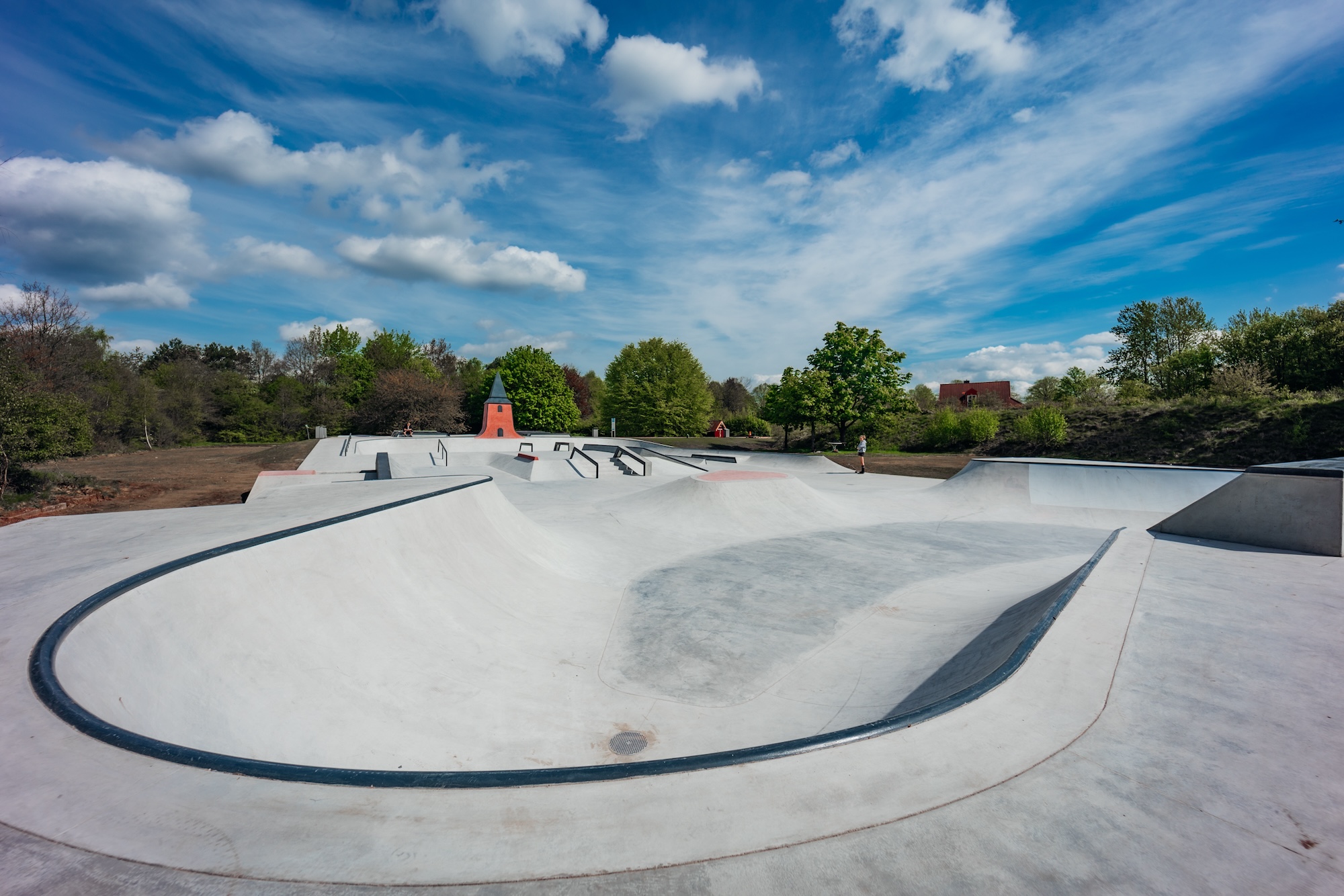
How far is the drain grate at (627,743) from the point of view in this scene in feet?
12.1

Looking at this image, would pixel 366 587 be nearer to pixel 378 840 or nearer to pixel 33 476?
pixel 378 840

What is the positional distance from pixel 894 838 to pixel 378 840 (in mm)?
1838

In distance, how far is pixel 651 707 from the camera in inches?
169

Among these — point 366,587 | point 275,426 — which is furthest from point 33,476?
point 275,426

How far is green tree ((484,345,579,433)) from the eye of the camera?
43.2 metres

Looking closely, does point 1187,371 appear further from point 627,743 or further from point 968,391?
point 627,743

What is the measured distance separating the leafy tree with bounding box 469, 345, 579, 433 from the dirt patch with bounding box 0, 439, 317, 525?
1603cm

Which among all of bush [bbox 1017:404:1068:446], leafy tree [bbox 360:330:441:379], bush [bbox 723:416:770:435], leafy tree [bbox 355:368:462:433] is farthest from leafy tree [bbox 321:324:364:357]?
bush [bbox 1017:404:1068:446]

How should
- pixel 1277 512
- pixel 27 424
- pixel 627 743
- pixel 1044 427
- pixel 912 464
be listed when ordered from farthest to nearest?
pixel 1044 427
pixel 912 464
pixel 27 424
pixel 1277 512
pixel 627 743

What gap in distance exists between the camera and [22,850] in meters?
1.66

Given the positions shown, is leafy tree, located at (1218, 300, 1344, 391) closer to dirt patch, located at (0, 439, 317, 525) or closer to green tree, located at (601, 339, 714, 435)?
green tree, located at (601, 339, 714, 435)

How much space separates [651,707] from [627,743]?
522mm

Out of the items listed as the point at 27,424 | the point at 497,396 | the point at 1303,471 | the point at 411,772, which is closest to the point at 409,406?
the point at 497,396

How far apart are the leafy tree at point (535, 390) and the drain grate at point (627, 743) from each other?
41.1 metres
